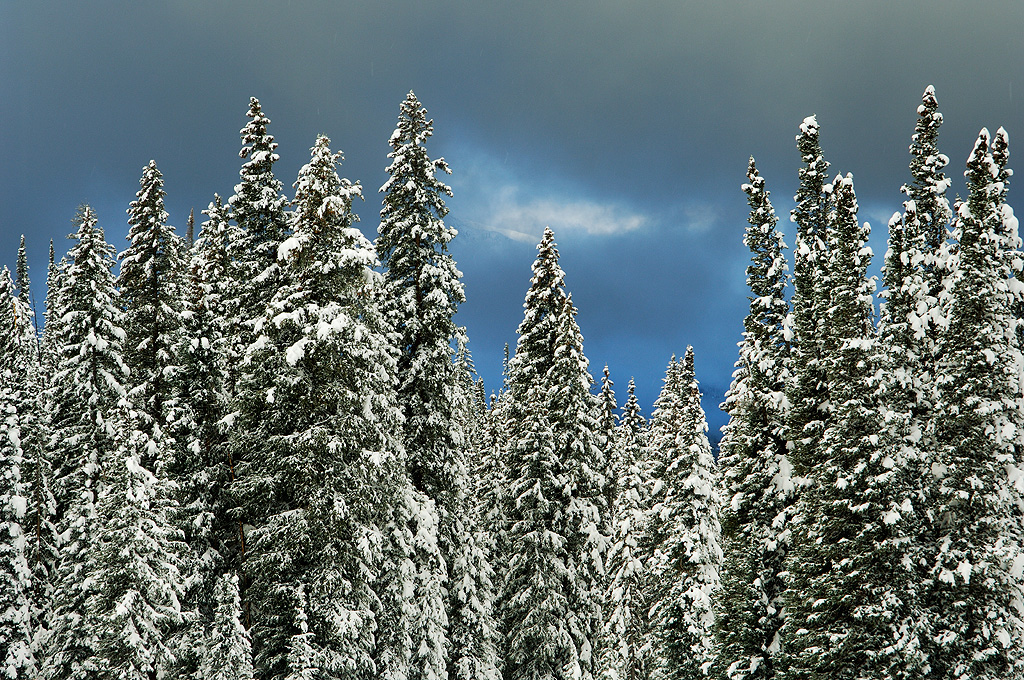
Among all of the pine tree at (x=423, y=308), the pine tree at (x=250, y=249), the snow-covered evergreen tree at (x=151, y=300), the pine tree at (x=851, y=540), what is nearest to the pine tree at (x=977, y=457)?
the pine tree at (x=851, y=540)

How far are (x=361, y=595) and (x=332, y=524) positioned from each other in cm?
207

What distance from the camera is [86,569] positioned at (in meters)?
24.2

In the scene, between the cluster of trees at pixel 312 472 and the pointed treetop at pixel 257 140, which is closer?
the cluster of trees at pixel 312 472

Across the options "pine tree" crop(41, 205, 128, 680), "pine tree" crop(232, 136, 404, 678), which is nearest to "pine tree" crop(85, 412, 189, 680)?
"pine tree" crop(41, 205, 128, 680)

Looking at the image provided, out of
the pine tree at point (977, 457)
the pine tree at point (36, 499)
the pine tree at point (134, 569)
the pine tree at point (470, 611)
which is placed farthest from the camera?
the pine tree at point (36, 499)

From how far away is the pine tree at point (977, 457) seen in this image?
19.3m

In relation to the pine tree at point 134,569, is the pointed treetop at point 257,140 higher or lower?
higher

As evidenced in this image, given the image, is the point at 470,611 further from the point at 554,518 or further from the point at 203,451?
the point at 203,451

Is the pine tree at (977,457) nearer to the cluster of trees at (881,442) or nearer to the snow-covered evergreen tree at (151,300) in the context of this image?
the cluster of trees at (881,442)

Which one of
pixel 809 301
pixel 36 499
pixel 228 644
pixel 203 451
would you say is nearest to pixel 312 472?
pixel 228 644

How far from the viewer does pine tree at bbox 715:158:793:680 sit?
23.7 metres

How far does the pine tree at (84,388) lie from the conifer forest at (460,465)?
11cm

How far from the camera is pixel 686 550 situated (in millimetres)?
26188

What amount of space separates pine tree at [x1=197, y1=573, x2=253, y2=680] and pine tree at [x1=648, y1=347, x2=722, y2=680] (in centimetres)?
1357
